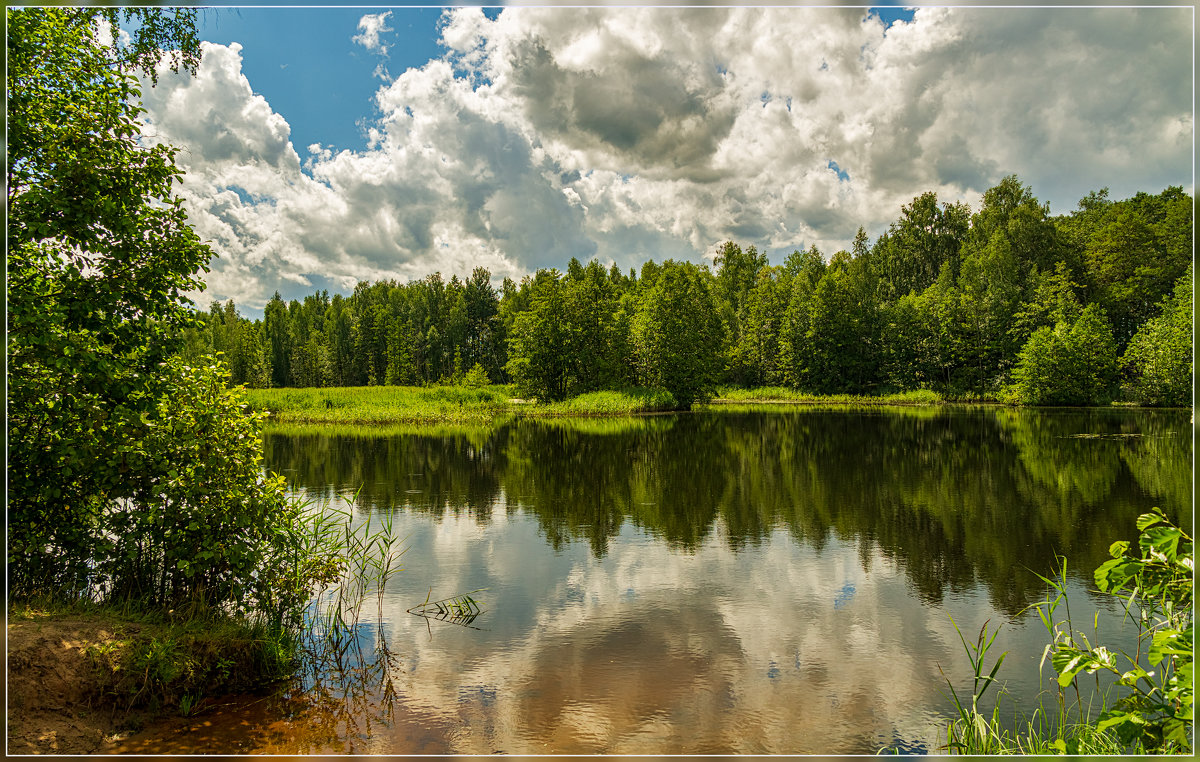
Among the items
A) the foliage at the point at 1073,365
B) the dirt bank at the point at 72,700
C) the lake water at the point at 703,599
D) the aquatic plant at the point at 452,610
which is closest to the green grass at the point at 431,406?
the foliage at the point at 1073,365

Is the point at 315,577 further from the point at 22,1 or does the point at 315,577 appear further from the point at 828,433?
the point at 828,433

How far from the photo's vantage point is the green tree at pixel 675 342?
52.3 metres

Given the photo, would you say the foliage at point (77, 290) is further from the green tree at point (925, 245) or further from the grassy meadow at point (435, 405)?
the green tree at point (925, 245)

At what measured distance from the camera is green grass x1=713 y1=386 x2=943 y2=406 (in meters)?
58.5

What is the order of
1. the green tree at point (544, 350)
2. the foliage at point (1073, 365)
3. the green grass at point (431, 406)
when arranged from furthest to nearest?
1. the green tree at point (544, 350)
2. the foliage at point (1073, 365)
3. the green grass at point (431, 406)

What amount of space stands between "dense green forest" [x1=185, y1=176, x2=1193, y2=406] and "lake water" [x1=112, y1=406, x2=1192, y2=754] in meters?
31.7

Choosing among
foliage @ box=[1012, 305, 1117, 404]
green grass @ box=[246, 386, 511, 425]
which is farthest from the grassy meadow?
foliage @ box=[1012, 305, 1117, 404]

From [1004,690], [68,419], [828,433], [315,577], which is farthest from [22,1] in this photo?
[828,433]

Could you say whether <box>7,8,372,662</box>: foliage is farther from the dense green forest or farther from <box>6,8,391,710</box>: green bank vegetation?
the dense green forest

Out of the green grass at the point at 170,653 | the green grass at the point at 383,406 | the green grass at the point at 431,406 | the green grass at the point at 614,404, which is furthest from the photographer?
the green grass at the point at 614,404

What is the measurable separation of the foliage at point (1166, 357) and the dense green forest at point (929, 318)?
129 millimetres

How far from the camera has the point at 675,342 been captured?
5272 centimetres

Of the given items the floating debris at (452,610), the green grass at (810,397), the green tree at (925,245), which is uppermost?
the green tree at (925,245)

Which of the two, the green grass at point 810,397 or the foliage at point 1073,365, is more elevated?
the foliage at point 1073,365
